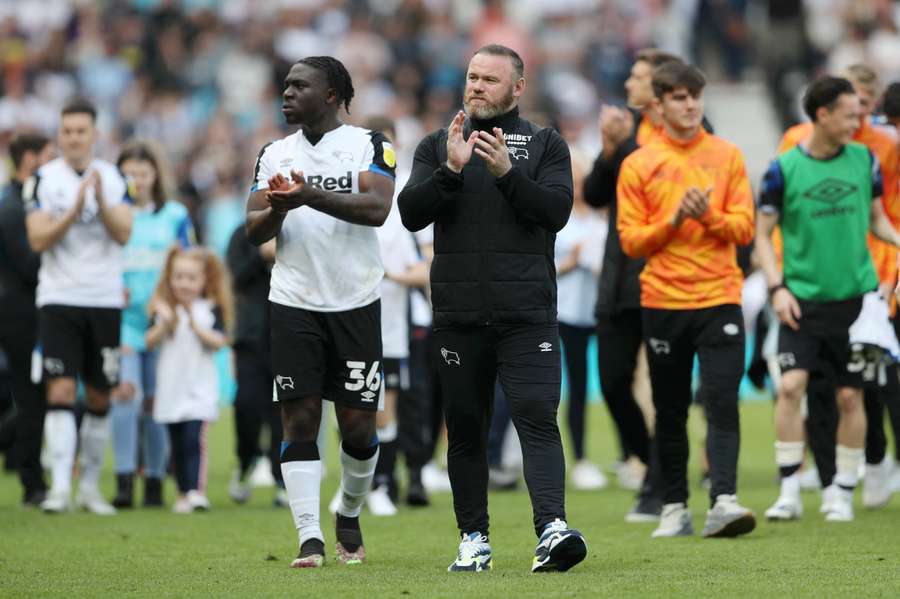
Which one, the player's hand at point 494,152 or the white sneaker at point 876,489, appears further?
the white sneaker at point 876,489

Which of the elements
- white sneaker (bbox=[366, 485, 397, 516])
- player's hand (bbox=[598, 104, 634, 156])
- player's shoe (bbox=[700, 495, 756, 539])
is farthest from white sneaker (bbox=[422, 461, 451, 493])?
player's shoe (bbox=[700, 495, 756, 539])

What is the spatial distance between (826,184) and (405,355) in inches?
124

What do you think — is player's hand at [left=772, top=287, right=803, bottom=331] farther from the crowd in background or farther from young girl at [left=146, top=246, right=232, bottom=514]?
the crowd in background

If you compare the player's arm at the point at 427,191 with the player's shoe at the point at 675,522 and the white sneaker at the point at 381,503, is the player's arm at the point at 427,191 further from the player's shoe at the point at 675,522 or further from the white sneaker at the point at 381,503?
the white sneaker at the point at 381,503

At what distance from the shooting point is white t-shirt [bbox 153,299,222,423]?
40.6ft

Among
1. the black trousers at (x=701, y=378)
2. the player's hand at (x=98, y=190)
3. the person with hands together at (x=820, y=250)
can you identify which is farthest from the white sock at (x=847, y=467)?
the player's hand at (x=98, y=190)

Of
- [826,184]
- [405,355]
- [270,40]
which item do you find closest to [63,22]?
[270,40]

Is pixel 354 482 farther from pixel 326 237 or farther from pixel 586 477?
pixel 586 477

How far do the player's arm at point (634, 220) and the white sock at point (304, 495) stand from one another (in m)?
2.34

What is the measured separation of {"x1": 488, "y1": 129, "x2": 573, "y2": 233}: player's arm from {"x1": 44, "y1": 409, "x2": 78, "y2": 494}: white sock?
4853 millimetres

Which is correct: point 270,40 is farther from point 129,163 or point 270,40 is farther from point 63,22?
point 129,163

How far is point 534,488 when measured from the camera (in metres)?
7.92

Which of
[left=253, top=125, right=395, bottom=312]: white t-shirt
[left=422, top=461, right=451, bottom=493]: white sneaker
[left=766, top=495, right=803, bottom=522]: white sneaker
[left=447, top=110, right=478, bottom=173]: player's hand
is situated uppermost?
[left=447, top=110, right=478, bottom=173]: player's hand

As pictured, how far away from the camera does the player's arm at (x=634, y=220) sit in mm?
9609
